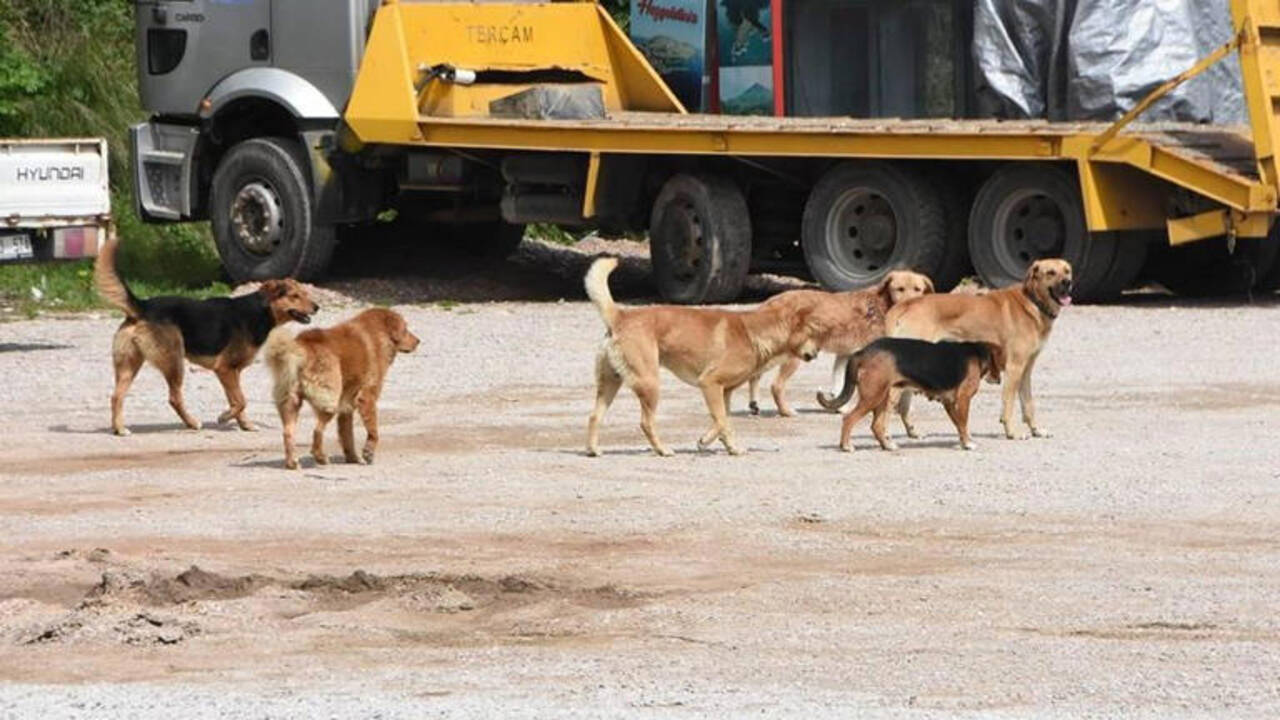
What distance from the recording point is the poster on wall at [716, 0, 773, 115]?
24078mm

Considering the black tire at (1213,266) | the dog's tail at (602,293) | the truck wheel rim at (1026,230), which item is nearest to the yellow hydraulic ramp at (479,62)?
the truck wheel rim at (1026,230)

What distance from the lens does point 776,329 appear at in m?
14.4

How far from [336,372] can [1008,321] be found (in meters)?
3.90

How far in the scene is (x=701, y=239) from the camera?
2272 cm

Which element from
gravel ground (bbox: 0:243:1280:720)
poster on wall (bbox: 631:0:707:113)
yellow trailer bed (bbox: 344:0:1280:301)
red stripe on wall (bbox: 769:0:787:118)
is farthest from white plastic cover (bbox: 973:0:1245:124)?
gravel ground (bbox: 0:243:1280:720)

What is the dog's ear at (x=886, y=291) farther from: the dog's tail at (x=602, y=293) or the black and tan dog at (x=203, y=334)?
the black and tan dog at (x=203, y=334)

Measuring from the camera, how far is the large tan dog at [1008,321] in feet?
48.2

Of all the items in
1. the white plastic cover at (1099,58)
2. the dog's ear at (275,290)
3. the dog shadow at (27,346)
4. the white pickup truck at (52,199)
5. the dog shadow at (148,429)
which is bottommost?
the dog shadow at (148,429)

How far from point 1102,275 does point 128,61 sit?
Answer: 12.8 metres

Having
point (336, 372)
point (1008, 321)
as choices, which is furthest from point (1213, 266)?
point (336, 372)

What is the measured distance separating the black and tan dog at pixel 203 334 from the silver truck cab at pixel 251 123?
332 inches

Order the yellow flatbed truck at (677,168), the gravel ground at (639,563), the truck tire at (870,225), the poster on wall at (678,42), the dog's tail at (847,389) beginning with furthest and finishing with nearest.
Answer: the poster on wall at (678,42) → the truck tire at (870,225) → the yellow flatbed truck at (677,168) → the dog's tail at (847,389) → the gravel ground at (639,563)

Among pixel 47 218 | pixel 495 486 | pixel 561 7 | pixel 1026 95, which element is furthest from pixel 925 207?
pixel 495 486

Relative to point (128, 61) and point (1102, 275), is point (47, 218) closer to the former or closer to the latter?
point (1102, 275)
